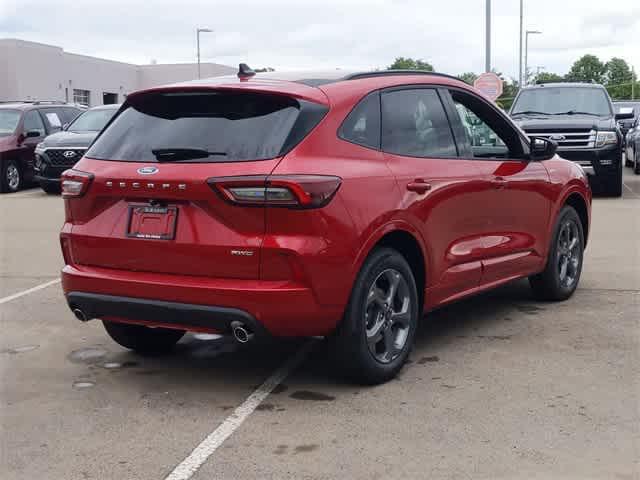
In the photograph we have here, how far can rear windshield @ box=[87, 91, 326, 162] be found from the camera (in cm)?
493

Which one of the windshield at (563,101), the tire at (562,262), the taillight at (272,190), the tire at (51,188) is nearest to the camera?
the taillight at (272,190)

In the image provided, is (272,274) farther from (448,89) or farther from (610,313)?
(610,313)

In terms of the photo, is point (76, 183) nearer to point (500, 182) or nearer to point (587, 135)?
point (500, 182)

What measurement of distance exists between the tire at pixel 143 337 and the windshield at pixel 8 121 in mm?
14918

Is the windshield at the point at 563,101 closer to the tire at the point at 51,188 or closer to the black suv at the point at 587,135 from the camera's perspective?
the black suv at the point at 587,135

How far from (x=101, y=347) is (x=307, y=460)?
251 centimetres

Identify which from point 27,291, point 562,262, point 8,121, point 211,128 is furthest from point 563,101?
point 211,128

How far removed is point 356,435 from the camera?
4527 millimetres

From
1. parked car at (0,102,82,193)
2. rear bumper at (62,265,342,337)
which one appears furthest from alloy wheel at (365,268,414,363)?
parked car at (0,102,82,193)

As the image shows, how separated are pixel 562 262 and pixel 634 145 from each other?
14424 millimetres

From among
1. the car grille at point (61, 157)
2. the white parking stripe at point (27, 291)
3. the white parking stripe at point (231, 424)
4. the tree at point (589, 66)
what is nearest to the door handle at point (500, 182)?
the white parking stripe at point (231, 424)

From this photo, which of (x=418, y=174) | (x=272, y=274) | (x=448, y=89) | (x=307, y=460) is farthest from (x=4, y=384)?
(x=448, y=89)

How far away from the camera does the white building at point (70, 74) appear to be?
53969mm

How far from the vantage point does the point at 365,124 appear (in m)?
5.40
